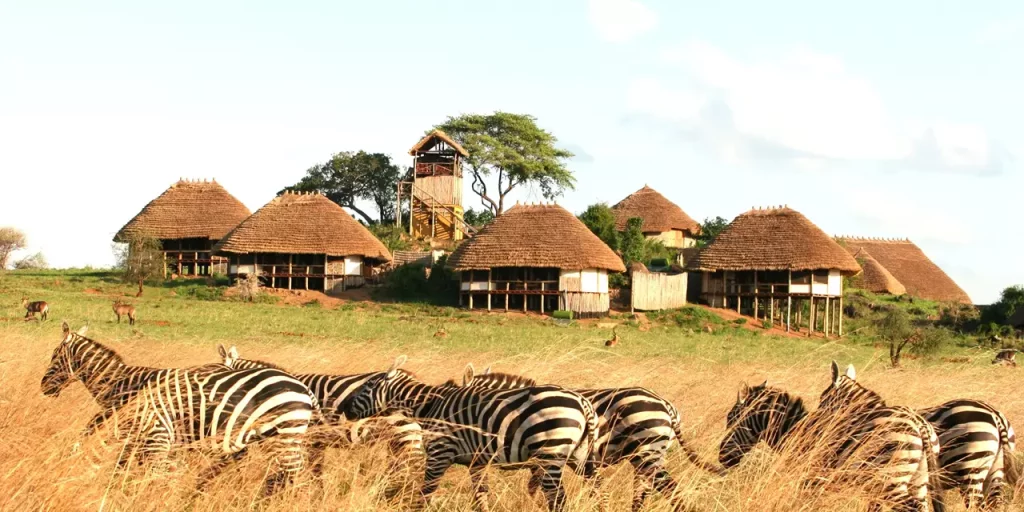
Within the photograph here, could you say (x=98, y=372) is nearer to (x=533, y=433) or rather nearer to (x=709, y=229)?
(x=533, y=433)

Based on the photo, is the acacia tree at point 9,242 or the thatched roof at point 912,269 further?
the acacia tree at point 9,242

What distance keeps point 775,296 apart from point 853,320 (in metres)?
5.13

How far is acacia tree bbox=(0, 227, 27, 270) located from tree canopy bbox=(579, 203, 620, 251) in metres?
38.5

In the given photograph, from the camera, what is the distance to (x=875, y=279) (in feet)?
179

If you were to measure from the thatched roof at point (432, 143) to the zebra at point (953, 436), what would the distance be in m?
44.8

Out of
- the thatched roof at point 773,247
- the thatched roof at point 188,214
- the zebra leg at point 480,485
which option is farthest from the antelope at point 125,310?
the thatched roof at point 773,247

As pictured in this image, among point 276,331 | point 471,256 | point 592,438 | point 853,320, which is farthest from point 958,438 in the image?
point 853,320

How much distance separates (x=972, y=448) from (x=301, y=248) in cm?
3666

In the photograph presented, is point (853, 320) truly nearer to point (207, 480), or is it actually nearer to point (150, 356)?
point (150, 356)

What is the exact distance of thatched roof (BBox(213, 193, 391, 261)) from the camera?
1642 inches

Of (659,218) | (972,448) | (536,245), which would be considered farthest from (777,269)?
(972,448)

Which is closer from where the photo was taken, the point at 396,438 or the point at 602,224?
the point at 396,438

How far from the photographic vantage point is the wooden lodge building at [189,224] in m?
46.6

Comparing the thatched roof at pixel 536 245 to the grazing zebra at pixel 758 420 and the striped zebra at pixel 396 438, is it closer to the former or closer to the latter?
the grazing zebra at pixel 758 420
